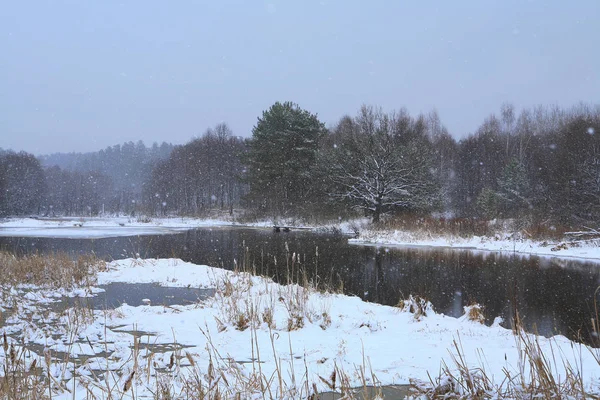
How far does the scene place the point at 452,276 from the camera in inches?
500


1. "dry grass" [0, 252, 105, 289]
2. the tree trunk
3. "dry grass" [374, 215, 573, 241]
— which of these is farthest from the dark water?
the tree trunk

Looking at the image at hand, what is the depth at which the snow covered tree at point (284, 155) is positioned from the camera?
40.2 m

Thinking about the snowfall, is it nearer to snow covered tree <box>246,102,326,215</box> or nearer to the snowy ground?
the snowy ground

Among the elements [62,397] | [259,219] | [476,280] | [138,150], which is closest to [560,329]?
[476,280]

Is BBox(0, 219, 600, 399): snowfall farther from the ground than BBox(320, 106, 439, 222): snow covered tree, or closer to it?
closer to it

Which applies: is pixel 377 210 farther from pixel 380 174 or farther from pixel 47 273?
pixel 47 273

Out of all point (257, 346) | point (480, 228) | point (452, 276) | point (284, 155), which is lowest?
point (452, 276)

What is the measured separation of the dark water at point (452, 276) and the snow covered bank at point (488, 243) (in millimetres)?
1439

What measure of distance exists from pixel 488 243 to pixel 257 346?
19862 mm

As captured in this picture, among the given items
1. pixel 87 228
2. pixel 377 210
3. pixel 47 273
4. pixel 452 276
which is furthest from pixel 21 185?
pixel 452 276

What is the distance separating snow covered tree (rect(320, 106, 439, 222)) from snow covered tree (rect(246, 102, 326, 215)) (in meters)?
6.82

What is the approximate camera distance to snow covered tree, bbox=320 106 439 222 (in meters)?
30.2

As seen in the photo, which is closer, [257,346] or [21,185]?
[257,346]

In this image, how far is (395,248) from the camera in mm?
20562
